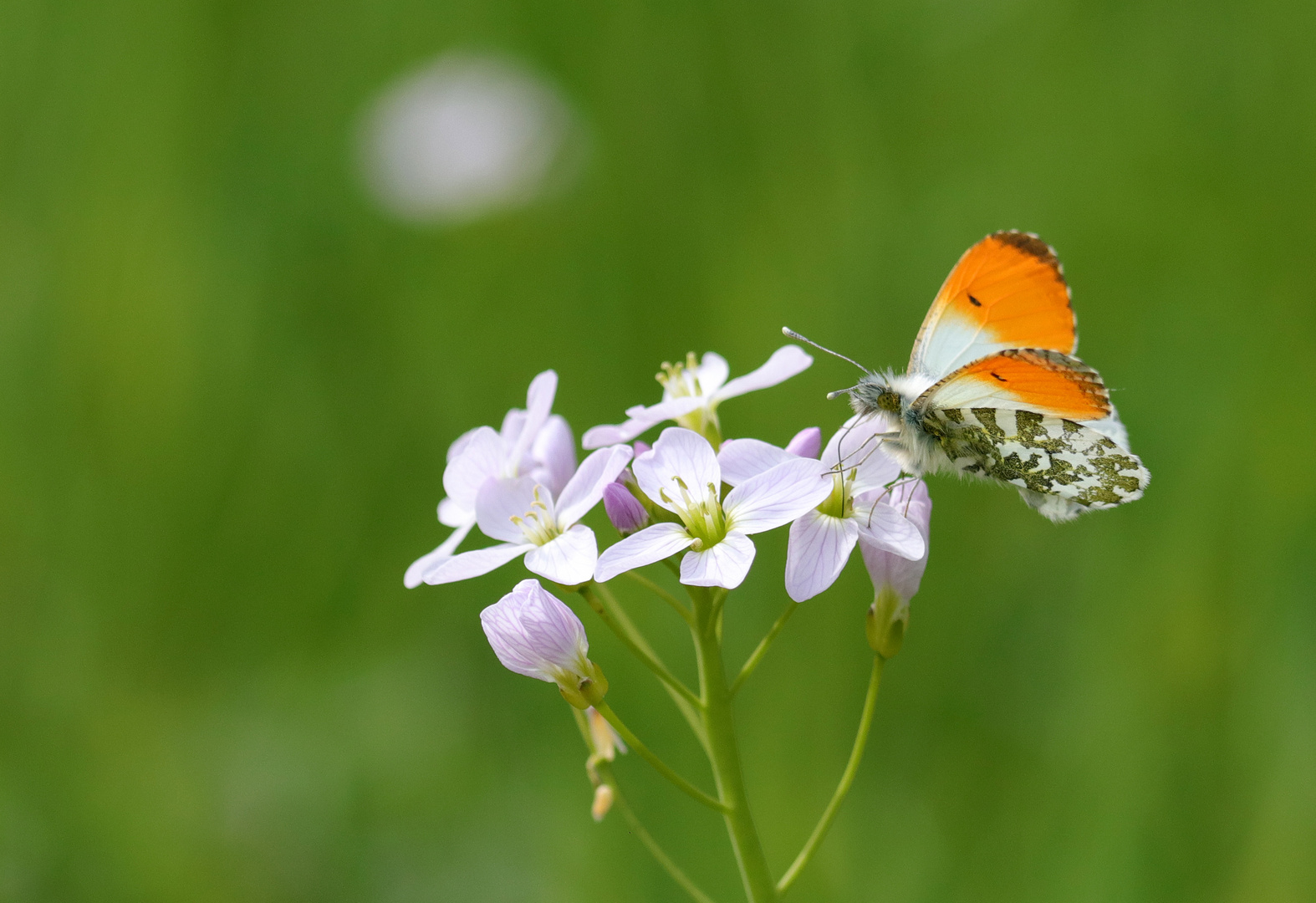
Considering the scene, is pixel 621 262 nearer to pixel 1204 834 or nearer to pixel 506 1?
pixel 506 1

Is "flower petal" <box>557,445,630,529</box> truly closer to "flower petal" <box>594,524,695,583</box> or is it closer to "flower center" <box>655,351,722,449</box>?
"flower petal" <box>594,524,695,583</box>

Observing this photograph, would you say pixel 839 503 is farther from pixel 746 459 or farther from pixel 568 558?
pixel 568 558

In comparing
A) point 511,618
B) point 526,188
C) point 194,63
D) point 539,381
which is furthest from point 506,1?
point 511,618

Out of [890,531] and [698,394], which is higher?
[698,394]

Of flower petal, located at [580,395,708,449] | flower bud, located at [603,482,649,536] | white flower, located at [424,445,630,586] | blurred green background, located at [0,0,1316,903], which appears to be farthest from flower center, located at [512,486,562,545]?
blurred green background, located at [0,0,1316,903]

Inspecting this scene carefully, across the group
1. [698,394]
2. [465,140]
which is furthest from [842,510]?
[465,140]

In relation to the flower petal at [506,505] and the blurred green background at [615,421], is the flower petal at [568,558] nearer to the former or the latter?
the flower petal at [506,505]
